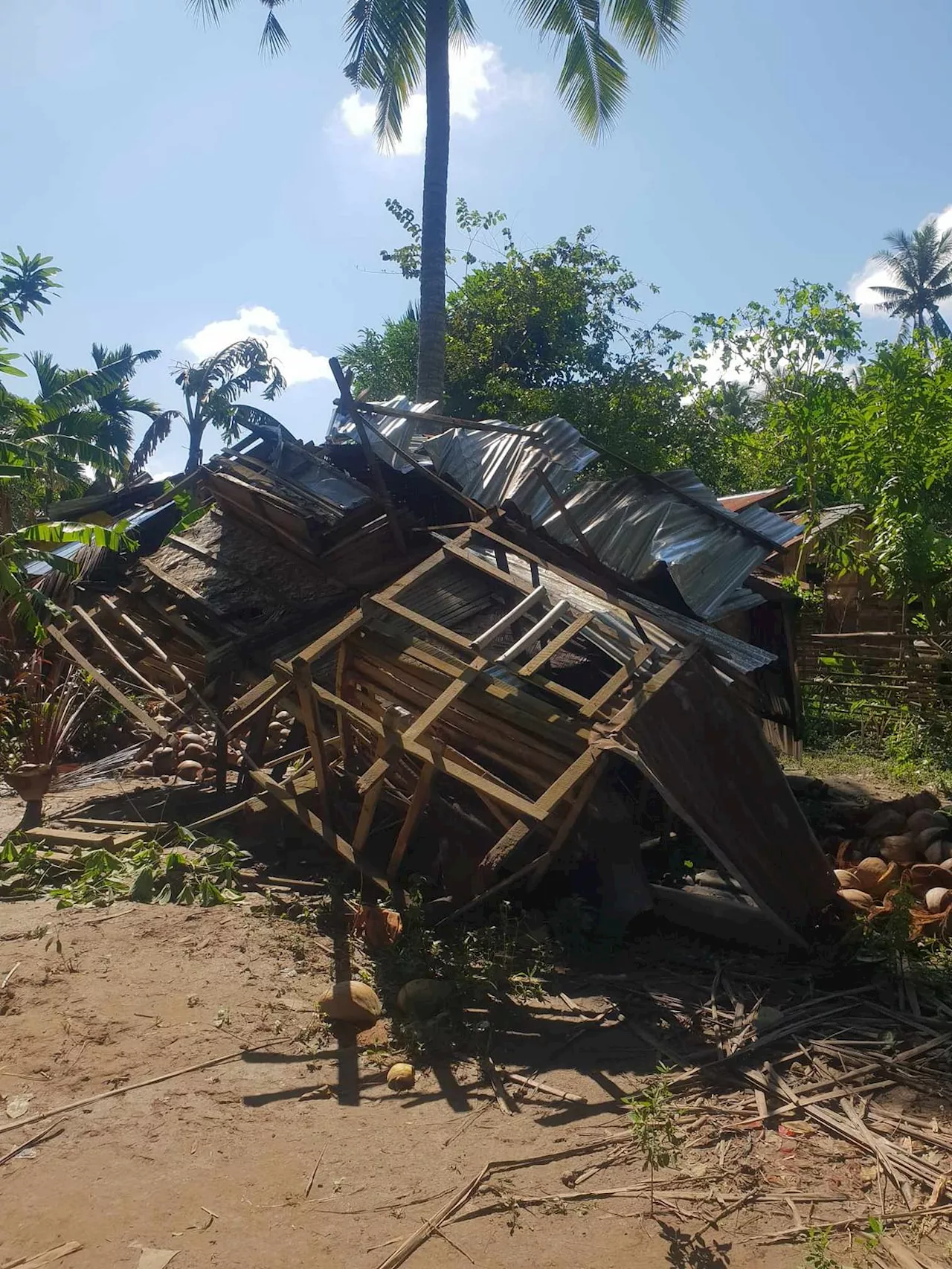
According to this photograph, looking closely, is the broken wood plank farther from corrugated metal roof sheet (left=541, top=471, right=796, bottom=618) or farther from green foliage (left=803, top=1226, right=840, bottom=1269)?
corrugated metal roof sheet (left=541, top=471, right=796, bottom=618)

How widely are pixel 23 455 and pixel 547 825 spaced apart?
759 cm

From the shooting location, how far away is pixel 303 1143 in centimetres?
354

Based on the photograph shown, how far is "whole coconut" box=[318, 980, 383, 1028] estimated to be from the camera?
4.34 meters

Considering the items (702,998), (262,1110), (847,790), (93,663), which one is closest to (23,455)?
(93,663)

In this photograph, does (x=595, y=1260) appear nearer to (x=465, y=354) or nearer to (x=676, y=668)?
(x=676, y=668)

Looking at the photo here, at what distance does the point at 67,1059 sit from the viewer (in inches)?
161

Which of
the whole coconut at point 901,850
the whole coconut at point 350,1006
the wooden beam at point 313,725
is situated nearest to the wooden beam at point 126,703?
the wooden beam at point 313,725

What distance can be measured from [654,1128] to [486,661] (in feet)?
8.75

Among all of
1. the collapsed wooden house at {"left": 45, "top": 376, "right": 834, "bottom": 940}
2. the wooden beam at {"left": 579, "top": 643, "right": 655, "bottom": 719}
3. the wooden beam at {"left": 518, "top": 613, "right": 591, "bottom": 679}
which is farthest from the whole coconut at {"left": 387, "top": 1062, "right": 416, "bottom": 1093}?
the wooden beam at {"left": 518, "top": 613, "right": 591, "bottom": 679}

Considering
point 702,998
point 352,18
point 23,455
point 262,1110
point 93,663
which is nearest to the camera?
point 262,1110

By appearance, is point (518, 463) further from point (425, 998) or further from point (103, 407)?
point (103, 407)

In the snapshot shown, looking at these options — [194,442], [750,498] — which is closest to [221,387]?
[194,442]

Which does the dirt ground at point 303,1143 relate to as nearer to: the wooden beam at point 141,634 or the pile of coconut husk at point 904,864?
the pile of coconut husk at point 904,864

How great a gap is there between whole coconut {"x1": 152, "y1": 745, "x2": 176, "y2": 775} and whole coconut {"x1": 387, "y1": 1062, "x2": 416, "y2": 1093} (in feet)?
21.0
